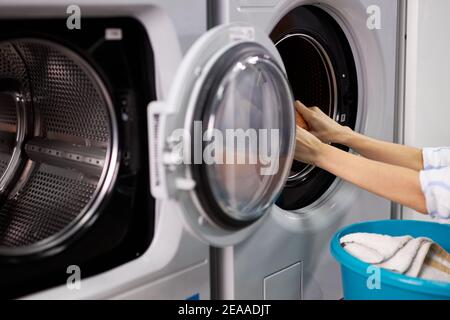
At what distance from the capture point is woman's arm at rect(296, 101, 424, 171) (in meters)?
1.17

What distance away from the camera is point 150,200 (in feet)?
2.84

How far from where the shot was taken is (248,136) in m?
0.89

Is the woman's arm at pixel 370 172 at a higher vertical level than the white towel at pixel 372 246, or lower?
higher

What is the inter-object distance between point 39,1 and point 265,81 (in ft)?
1.25

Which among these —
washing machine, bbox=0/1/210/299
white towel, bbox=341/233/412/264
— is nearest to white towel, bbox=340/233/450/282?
white towel, bbox=341/233/412/264

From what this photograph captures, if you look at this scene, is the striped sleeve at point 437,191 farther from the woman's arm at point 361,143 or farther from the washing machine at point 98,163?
the washing machine at point 98,163

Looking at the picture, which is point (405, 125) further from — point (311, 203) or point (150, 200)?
point (150, 200)

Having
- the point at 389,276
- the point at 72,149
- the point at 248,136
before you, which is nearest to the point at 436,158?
the point at 389,276

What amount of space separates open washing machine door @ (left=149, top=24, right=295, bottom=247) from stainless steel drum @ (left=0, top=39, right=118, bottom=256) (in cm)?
16

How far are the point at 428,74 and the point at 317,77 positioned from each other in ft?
1.13

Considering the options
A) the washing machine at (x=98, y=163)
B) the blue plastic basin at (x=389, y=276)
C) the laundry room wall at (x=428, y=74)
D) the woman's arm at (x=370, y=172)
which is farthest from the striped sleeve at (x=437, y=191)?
the laundry room wall at (x=428, y=74)

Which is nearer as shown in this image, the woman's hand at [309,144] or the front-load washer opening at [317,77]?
the woman's hand at [309,144]

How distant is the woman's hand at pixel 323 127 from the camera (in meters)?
1.16

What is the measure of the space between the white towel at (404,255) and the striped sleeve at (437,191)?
0.11m
